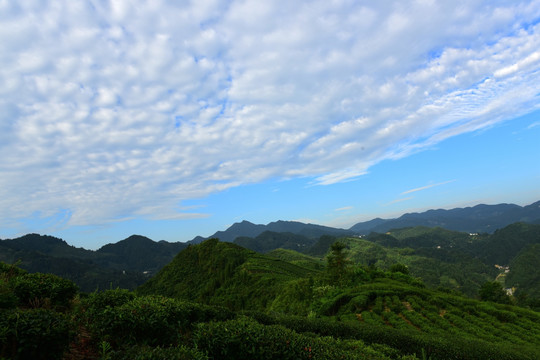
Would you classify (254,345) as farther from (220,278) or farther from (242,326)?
(220,278)

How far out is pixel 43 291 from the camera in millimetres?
9266

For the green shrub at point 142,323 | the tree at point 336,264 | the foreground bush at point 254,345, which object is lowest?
the tree at point 336,264

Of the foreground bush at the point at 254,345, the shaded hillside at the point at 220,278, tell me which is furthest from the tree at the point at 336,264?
the foreground bush at the point at 254,345

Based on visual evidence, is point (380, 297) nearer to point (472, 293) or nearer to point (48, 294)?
point (48, 294)

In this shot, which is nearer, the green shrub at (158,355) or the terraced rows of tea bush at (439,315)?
the green shrub at (158,355)

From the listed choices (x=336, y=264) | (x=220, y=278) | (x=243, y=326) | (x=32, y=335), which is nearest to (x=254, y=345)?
(x=243, y=326)

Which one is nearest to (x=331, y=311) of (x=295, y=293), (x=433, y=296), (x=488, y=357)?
(x=433, y=296)

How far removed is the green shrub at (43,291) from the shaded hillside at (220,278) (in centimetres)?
5793

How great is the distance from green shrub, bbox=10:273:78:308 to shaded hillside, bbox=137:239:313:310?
57.9m

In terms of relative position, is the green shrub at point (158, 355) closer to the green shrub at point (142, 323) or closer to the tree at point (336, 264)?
the green shrub at point (142, 323)

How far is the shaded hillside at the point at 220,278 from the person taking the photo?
241ft

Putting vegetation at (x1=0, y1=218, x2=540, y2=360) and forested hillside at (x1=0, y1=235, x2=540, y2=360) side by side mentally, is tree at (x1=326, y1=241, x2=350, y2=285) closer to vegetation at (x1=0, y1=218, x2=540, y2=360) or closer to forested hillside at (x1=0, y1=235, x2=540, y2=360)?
vegetation at (x1=0, y1=218, x2=540, y2=360)

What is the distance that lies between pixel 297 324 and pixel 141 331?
7473 mm

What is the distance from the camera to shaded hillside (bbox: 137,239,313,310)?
7356cm
